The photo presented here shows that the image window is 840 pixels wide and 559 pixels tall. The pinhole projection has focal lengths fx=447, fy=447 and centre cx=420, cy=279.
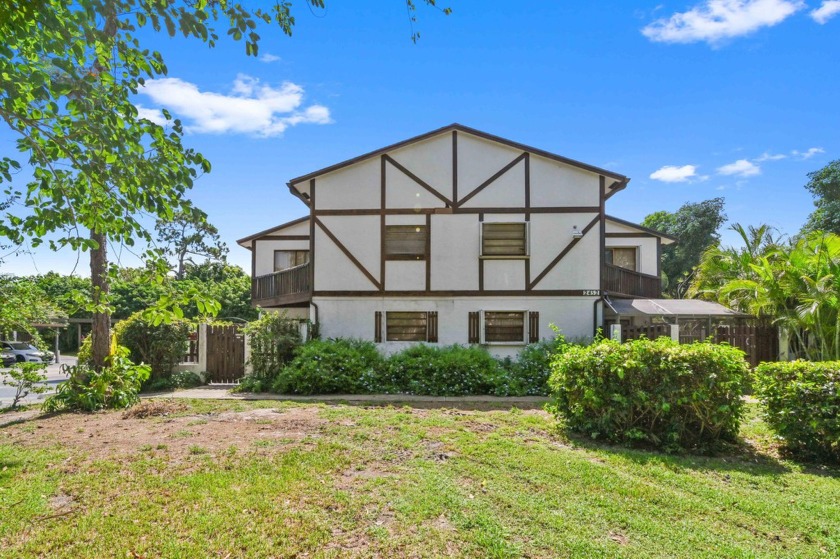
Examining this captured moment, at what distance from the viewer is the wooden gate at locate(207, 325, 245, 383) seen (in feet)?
43.7

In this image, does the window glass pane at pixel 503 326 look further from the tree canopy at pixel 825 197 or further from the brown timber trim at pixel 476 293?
the tree canopy at pixel 825 197

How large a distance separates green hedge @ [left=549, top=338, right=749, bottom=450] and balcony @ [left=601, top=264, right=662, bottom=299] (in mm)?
8185

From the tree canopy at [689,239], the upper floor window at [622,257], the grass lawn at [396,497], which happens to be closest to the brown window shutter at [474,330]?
the grass lawn at [396,497]

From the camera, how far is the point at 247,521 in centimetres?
353

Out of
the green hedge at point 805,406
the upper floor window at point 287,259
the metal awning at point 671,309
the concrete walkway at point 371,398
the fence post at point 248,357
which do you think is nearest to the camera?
the green hedge at point 805,406

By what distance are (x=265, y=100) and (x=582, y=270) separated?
413 inches

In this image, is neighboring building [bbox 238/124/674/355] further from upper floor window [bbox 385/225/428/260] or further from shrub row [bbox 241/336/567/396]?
shrub row [bbox 241/336/567/396]

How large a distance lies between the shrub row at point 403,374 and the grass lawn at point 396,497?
4.51 meters

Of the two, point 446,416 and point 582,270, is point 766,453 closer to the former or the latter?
point 446,416

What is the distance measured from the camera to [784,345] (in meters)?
11.8

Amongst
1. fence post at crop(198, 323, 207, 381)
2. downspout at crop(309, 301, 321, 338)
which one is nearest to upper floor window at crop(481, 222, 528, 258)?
downspout at crop(309, 301, 321, 338)

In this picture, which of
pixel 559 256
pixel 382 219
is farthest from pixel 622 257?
pixel 382 219

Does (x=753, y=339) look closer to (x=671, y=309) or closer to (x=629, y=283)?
(x=671, y=309)

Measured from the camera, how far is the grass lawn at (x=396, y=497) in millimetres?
3232
